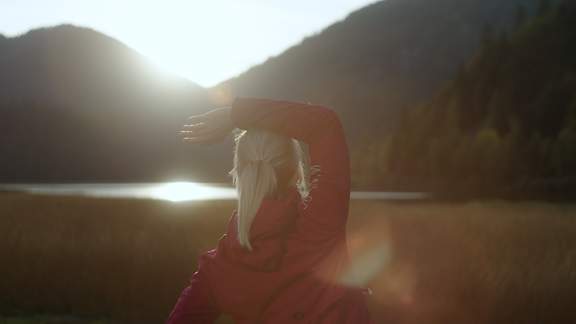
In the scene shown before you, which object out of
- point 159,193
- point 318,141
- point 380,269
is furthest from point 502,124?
point 318,141

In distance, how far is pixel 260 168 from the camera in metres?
1.83

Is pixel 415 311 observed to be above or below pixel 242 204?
below

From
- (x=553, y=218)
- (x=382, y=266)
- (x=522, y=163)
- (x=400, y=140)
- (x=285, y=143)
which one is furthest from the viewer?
(x=400, y=140)

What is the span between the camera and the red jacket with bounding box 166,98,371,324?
5.81 ft

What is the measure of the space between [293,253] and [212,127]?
18.1 inches

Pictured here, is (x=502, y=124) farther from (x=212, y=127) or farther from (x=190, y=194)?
(x=212, y=127)

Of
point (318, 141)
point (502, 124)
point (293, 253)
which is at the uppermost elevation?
point (318, 141)

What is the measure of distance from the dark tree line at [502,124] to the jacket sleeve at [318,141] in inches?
2862

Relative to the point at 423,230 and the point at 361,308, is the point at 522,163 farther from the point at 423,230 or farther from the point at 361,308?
the point at 361,308

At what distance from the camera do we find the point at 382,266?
27.9ft

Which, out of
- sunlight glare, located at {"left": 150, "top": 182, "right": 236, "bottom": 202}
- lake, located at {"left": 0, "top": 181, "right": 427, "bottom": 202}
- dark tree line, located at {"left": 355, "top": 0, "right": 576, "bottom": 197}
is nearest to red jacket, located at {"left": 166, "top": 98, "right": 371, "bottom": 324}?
sunlight glare, located at {"left": 150, "top": 182, "right": 236, "bottom": 202}

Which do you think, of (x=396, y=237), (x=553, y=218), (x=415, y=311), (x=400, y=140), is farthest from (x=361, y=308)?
(x=400, y=140)

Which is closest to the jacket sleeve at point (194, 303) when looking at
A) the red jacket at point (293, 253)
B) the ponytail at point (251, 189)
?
the red jacket at point (293, 253)

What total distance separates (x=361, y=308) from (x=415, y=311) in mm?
5423
